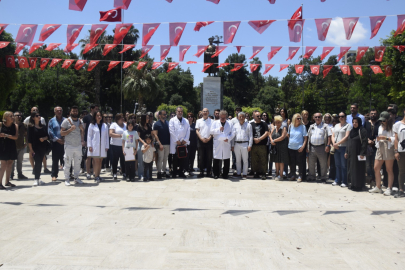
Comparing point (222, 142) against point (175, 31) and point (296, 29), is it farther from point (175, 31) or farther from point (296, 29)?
point (296, 29)

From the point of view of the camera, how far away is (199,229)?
4.91m

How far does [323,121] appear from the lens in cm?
948

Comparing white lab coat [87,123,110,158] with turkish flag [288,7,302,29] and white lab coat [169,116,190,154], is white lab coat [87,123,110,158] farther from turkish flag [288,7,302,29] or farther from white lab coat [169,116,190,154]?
turkish flag [288,7,302,29]

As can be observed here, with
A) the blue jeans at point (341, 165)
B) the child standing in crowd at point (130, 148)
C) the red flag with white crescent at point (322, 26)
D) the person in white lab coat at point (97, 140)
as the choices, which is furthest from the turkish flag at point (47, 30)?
Result: the blue jeans at point (341, 165)

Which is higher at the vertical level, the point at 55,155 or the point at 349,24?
the point at 349,24

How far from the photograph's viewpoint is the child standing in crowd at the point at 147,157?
Answer: 9.30 meters

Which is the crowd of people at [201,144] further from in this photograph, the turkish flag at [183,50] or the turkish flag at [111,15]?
the turkish flag at [183,50]

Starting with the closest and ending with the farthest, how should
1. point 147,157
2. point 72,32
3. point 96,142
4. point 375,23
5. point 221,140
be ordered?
1. point 375,23
2. point 96,142
3. point 147,157
4. point 221,140
5. point 72,32

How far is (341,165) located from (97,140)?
6.29 metres

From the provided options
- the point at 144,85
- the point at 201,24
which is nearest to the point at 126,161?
the point at 201,24

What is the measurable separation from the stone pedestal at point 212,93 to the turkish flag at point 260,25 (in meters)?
7.04

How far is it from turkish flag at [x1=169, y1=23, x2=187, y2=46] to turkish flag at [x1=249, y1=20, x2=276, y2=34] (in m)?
1.89

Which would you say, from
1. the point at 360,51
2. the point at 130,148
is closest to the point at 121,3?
the point at 130,148

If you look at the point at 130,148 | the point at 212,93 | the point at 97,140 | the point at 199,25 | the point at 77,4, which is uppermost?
the point at 199,25
